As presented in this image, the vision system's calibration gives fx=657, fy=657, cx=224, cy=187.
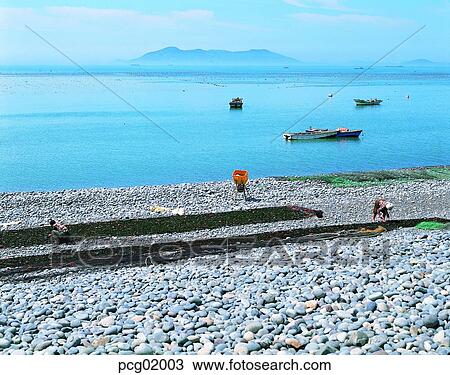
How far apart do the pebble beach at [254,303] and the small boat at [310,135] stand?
3069cm

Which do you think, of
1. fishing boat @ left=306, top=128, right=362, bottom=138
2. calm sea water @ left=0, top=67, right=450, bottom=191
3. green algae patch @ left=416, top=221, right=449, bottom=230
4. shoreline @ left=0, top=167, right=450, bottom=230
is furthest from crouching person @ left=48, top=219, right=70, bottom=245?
fishing boat @ left=306, top=128, right=362, bottom=138

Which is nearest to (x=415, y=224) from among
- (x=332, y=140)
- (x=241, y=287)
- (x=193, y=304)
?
(x=241, y=287)

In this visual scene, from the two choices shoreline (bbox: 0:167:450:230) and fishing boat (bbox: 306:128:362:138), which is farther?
fishing boat (bbox: 306:128:362:138)

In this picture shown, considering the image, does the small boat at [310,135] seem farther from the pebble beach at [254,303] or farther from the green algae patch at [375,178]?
the pebble beach at [254,303]

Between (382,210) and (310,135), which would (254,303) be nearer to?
(382,210)

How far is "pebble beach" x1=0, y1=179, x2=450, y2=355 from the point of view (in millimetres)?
6848

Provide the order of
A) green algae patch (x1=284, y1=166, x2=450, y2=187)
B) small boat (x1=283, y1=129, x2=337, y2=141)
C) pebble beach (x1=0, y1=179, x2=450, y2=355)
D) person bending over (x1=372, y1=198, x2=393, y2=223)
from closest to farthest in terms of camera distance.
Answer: pebble beach (x1=0, y1=179, x2=450, y2=355), person bending over (x1=372, y1=198, x2=393, y2=223), green algae patch (x1=284, y1=166, x2=450, y2=187), small boat (x1=283, y1=129, x2=337, y2=141)

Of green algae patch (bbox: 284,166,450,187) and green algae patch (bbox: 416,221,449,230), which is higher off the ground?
green algae patch (bbox: 416,221,449,230)

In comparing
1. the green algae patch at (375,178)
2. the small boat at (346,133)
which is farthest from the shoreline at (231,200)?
the small boat at (346,133)

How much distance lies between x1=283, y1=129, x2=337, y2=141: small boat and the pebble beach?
30.7 metres

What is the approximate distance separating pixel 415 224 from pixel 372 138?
114ft

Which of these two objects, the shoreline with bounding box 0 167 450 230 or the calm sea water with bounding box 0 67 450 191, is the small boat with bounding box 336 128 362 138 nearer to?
the calm sea water with bounding box 0 67 450 191

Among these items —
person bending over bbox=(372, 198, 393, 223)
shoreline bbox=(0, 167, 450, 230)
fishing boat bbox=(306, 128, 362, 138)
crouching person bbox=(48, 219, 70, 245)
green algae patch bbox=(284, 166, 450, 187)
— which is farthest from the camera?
fishing boat bbox=(306, 128, 362, 138)

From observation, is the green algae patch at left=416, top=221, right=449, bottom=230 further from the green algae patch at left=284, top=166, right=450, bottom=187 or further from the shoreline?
the green algae patch at left=284, top=166, right=450, bottom=187
